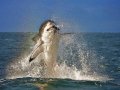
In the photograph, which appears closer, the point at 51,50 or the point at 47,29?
the point at 47,29

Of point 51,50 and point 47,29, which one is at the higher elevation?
point 47,29

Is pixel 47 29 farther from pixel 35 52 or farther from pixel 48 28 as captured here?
pixel 35 52

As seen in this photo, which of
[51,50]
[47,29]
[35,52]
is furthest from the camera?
[51,50]

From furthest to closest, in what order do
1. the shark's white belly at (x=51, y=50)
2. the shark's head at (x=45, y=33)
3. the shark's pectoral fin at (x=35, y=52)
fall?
the shark's white belly at (x=51, y=50) < the shark's head at (x=45, y=33) < the shark's pectoral fin at (x=35, y=52)

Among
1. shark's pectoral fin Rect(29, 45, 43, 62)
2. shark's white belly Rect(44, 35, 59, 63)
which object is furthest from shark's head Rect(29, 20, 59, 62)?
shark's white belly Rect(44, 35, 59, 63)

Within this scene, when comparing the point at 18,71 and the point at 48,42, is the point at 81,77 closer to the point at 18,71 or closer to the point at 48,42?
the point at 48,42

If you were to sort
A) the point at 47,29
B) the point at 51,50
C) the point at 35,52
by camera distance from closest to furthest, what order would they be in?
the point at 35,52
the point at 47,29
the point at 51,50

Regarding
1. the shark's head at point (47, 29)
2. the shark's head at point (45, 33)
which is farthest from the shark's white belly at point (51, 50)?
the shark's head at point (47, 29)

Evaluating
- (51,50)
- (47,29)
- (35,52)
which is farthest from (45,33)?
(35,52)

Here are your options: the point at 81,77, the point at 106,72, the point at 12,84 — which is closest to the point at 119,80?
the point at 81,77

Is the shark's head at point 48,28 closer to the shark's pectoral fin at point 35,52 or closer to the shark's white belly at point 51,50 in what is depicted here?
the shark's white belly at point 51,50

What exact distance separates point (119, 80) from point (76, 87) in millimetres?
4799

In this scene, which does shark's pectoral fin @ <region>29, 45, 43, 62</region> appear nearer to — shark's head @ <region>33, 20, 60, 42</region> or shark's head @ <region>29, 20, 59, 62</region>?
shark's head @ <region>29, 20, 59, 62</region>

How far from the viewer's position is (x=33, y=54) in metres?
21.8
